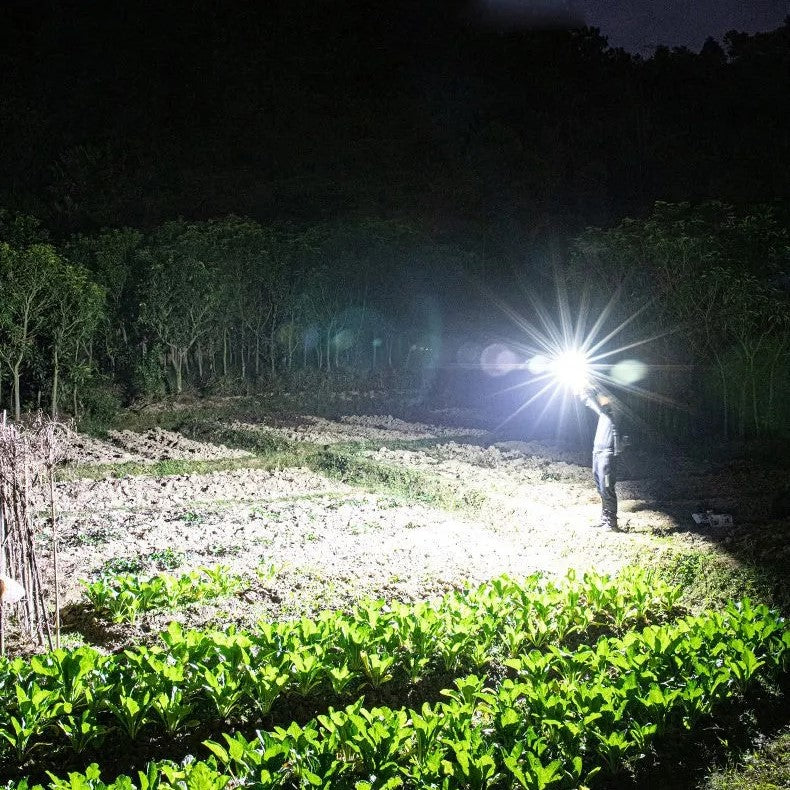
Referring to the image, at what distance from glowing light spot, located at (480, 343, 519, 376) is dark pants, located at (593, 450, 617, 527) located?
19.2 m

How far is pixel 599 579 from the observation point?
6953mm

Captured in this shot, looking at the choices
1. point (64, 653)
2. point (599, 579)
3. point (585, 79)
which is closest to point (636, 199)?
point (585, 79)

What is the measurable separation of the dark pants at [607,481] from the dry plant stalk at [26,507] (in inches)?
242

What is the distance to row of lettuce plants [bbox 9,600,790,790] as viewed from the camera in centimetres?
400

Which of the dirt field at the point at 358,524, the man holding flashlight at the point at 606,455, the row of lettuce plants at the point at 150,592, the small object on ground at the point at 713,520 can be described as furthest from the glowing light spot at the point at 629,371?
the row of lettuce plants at the point at 150,592

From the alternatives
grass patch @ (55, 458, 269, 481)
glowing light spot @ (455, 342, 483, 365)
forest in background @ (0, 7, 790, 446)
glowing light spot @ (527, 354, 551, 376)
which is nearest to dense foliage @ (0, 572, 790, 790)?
grass patch @ (55, 458, 269, 481)

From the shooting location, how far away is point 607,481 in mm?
9438

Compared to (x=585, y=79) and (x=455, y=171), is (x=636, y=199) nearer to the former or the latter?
(x=455, y=171)

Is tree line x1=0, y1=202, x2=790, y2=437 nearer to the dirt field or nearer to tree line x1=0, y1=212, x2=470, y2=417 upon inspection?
tree line x1=0, y1=212, x2=470, y2=417

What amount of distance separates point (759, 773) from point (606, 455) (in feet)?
16.5

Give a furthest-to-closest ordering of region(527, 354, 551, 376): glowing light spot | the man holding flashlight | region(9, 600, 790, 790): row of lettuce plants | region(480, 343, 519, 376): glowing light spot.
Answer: region(480, 343, 519, 376): glowing light spot, region(527, 354, 551, 376): glowing light spot, the man holding flashlight, region(9, 600, 790, 790): row of lettuce plants

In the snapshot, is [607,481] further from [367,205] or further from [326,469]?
[367,205]

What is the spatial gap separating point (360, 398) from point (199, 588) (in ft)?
61.0

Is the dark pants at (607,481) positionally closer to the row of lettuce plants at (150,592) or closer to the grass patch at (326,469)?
the grass patch at (326,469)
